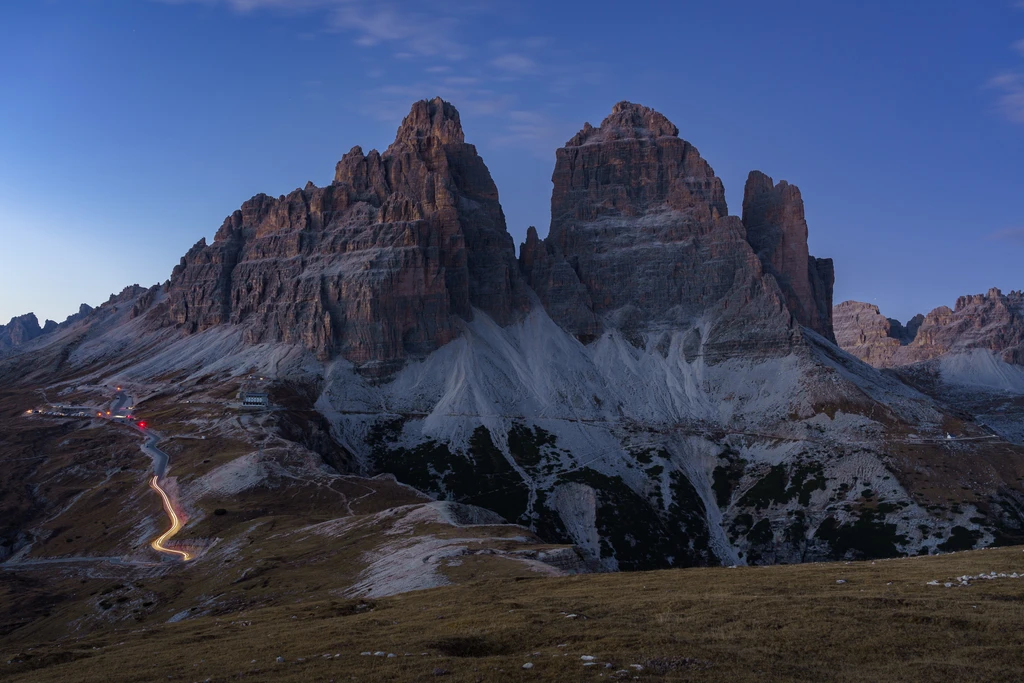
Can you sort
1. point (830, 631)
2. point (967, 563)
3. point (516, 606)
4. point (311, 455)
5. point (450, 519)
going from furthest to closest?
point (311, 455) < point (450, 519) < point (967, 563) < point (516, 606) < point (830, 631)

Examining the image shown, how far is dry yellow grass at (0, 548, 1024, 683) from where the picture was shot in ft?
106

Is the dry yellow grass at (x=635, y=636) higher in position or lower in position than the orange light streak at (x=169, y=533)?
higher

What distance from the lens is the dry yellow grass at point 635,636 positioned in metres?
32.3

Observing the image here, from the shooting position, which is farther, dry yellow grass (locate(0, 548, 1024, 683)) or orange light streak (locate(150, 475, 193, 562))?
orange light streak (locate(150, 475, 193, 562))

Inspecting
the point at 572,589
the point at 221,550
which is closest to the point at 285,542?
the point at 221,550

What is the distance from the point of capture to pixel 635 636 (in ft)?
123

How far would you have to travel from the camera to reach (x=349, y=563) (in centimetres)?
8750

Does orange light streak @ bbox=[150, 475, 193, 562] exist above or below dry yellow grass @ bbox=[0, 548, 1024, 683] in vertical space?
below

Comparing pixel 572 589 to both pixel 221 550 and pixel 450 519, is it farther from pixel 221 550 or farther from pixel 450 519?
pixel 221 550

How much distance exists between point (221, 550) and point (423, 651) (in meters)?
72.9

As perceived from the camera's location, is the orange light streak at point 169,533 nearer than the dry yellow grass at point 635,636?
No

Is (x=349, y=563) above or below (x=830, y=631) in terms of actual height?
below

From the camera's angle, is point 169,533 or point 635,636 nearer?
point 635,636

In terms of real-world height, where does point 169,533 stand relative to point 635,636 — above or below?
below
